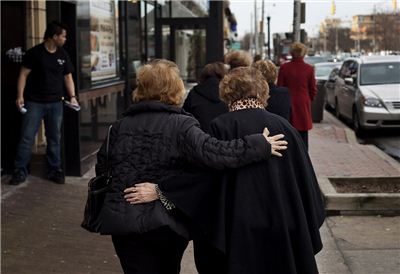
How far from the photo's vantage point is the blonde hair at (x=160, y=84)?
336 centimetres

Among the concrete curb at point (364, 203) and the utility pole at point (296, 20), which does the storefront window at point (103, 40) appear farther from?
the utility pole at point (296, 20)

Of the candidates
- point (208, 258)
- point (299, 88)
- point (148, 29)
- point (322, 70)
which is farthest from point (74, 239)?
point (322, 70)

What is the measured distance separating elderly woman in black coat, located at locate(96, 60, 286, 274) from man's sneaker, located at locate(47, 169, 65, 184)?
4.42 metres

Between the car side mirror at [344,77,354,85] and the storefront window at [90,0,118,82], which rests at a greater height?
the storefront window at [90,0,118,82]

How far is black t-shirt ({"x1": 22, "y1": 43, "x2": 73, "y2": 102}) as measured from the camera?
733 centimetres

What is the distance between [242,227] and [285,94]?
372cm

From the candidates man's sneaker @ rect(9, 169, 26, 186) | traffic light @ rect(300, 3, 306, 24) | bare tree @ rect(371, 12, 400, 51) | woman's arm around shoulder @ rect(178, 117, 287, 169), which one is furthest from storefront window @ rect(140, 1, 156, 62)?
bare tree @ rect(371, 12, 400, 51)

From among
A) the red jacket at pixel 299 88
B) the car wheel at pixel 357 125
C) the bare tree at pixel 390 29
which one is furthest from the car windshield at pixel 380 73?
the bare tree at pixel 390 29

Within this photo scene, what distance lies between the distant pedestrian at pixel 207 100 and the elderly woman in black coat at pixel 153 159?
6.89 ft

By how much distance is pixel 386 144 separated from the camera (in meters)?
13.0

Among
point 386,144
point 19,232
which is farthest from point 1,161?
point 386,144

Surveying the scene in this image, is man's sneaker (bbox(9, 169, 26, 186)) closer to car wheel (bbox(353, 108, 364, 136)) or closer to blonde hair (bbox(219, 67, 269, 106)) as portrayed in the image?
blonde hair (bbox(219, 67, 269, 106))

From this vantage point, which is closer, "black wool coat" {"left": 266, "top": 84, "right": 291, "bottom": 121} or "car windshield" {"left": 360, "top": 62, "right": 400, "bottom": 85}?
"black wool coat" {"left": 266, "top": 84, "right": 291, "bottom": 121}

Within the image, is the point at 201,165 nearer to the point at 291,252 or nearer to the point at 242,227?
the point at 242,227
